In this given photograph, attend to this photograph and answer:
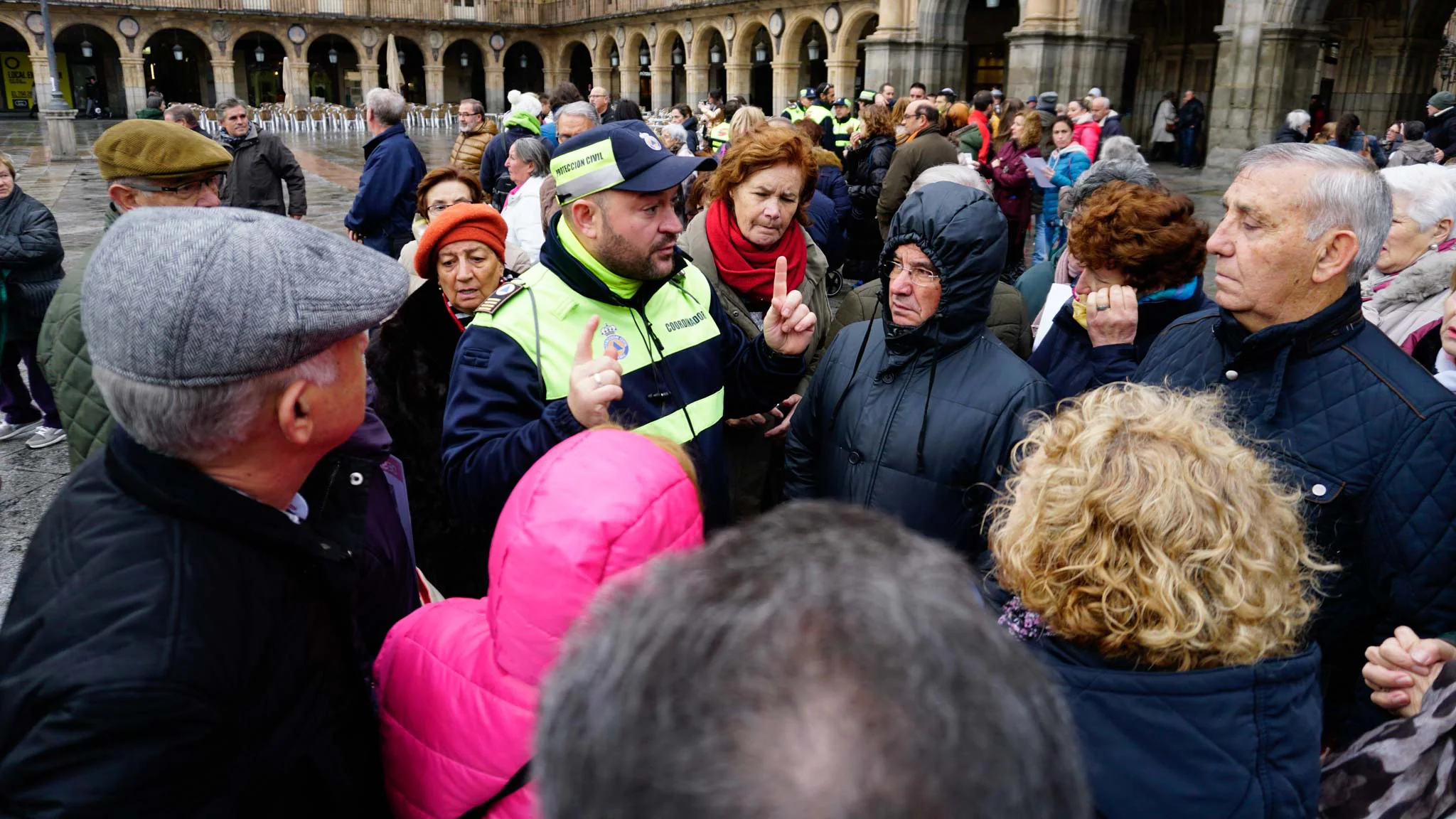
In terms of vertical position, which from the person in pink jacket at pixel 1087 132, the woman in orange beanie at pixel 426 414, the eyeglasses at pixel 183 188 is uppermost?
the person in pink jacket at pixel 1087 132

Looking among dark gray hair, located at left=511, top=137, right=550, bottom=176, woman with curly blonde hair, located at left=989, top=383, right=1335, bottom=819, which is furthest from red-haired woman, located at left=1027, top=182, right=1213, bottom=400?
dark gray hair, located at left=511, top=137, right=550, bottom=176

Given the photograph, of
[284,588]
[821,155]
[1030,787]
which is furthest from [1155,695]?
[821,155]

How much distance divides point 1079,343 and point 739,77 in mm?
29330

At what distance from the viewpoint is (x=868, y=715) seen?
536mm

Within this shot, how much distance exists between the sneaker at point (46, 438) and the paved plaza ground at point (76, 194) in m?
0.03

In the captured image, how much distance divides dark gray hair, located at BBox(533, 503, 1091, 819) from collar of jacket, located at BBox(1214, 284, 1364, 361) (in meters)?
1.57

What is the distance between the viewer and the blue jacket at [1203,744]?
119cm

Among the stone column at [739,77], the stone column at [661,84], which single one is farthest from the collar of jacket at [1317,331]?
the stone column at [661,84]

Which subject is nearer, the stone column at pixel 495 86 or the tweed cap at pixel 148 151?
the tweed cap at pixel 148 151

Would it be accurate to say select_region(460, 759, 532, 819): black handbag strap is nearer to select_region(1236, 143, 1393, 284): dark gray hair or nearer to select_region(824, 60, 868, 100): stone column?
select_region(1236, 143, 1393, 284): dark gray hair

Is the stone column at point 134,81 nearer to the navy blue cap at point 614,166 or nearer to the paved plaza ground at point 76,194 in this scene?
the paved plaza ground at point 76,194

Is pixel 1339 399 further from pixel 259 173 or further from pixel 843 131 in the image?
pixel 843 131

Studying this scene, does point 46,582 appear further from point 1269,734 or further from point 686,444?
point 1269,734

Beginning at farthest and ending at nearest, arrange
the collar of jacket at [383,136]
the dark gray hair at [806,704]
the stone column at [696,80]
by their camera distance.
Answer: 1. the stone column at [696,80]
2. the collar of jacket at [383,136]
3. the dark gray hair at [806,704]
